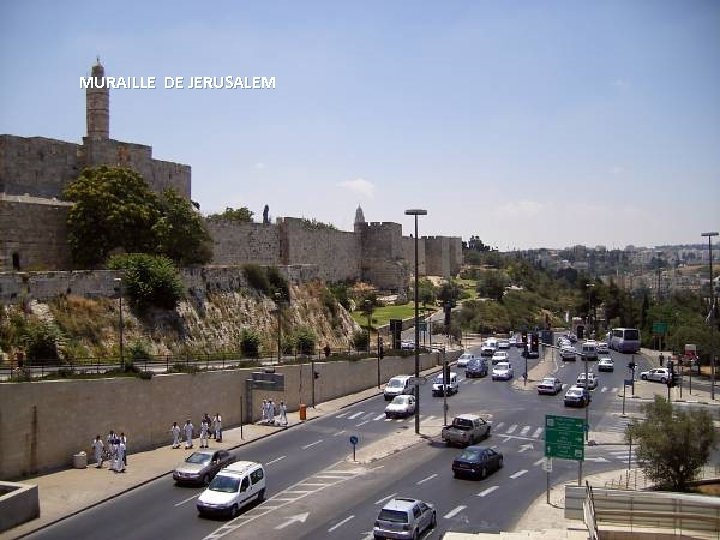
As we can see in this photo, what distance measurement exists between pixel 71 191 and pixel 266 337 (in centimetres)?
1448

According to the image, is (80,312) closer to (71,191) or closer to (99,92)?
(71,191)

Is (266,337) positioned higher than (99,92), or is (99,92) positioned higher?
(99,92)

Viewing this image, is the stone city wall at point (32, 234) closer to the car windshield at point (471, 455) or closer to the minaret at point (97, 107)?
the minaret at point (97, 107)

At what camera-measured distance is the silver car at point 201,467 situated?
78.5 feet

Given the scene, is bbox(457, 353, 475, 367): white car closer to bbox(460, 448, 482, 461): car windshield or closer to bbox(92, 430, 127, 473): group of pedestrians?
bbox(460, 448, 482, 461): car windshield

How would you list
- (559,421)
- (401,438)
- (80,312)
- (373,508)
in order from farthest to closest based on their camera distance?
(80,312) → (401,438) → (559,421) → (373,508)

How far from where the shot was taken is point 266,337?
5019 cm

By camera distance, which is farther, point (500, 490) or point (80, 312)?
point (80, 312)

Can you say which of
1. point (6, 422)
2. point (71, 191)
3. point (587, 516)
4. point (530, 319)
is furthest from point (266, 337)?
point (530, 319)

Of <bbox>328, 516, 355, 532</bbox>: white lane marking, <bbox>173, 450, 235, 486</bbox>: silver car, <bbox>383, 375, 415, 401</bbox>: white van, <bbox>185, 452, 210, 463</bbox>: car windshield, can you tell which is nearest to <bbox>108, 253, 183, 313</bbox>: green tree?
<bbox>383, 375, 415, 401</bbox>: white van

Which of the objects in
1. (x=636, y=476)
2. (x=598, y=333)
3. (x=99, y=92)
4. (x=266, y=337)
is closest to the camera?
(x=636, y=476)

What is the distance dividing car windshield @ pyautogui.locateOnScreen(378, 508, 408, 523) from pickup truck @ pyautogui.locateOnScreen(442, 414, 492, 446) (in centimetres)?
1168

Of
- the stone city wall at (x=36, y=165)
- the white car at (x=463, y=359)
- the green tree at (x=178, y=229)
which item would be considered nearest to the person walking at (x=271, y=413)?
the green tree at (x=178, y=229)

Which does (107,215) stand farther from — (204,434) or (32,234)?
(204,434)
